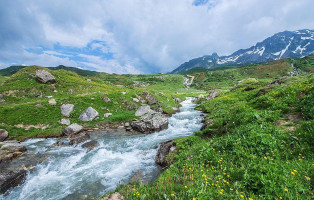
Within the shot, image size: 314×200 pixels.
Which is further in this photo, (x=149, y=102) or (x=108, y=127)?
(x=149, y=102)

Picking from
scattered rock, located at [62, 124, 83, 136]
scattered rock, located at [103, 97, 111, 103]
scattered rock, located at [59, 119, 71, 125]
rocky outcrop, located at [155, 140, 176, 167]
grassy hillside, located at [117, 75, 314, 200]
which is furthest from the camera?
scattered rock, located at [103, 97, 111, 103]

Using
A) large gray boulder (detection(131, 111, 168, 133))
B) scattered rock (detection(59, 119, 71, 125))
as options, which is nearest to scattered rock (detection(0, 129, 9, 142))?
scattered rock (detection(59, 119, 71, 125))

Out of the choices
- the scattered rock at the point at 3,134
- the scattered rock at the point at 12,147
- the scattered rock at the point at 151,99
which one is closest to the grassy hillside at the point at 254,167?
the scattered rock at the point at 12,147

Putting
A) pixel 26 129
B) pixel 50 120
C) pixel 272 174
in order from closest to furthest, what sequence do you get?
pixel 272 174, pixel 26 129, pixel 50 120

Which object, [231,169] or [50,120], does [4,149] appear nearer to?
[50,120]

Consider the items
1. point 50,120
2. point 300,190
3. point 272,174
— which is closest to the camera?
point 300,190

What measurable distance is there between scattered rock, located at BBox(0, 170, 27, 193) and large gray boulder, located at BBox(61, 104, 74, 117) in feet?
46.5

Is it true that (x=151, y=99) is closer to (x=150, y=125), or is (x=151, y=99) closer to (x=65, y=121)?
(x=150, y=125)

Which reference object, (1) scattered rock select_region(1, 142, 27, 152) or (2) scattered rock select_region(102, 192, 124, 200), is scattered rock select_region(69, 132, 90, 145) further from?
(2) scattered rock select_region(102, 192, 124, 200)

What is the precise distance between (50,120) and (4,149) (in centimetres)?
844

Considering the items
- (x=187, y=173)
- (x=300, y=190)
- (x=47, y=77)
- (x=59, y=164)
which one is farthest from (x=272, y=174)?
(x=47, y=77)

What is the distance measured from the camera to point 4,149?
1539cm

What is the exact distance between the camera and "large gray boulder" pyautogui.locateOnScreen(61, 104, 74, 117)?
999 inches

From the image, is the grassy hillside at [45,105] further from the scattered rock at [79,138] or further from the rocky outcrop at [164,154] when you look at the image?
the rocky outcrop at [164,154]
